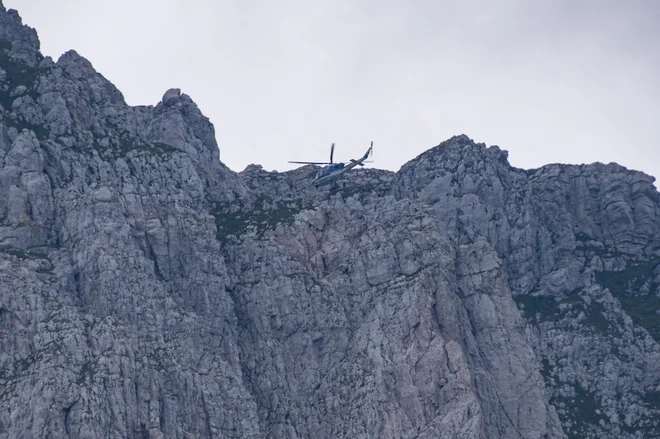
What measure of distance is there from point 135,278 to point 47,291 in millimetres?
14153

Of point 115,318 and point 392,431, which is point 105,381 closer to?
point 115,318

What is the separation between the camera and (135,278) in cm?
19600

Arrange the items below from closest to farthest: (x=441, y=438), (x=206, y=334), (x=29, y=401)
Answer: (x=29, y=401) < (x=441, y=438) < (x=206, y=334)

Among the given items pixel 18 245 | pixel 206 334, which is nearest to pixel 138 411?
pixel 206 334

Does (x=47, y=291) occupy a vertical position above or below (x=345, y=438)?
above

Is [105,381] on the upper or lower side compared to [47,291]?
lower

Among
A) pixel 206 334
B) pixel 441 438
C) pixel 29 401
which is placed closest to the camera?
pixel 29 401

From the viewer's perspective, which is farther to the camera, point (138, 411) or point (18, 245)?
point (18, 245)

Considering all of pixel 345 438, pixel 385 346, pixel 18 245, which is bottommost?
pixel 345 438

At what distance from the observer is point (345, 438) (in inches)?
7500

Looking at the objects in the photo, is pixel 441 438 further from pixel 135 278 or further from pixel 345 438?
pixel 135 278

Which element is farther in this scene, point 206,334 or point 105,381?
point 206,334

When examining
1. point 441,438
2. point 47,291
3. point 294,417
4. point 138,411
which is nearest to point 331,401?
point 294,417

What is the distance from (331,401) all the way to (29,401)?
47.6m
